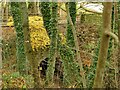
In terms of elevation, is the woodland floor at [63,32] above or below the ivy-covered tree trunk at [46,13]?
below

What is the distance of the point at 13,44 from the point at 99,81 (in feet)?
28.2

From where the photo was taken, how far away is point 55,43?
5.96m

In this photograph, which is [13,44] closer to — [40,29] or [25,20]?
[40,29]

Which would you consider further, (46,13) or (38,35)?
(38,35)

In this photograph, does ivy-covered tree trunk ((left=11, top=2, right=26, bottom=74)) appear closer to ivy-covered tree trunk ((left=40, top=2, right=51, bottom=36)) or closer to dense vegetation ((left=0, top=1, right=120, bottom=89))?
dense vegetation ((left=0, top=1, right=120, bottom=89))

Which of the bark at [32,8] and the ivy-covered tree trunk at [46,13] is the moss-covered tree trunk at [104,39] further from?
the bark at [32,8]

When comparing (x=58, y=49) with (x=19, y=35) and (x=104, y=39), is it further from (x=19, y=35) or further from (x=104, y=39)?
(x=104, y=39)

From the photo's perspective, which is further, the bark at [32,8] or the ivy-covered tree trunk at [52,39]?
the bark at [32,8]

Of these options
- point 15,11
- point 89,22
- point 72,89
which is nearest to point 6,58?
point 15,11

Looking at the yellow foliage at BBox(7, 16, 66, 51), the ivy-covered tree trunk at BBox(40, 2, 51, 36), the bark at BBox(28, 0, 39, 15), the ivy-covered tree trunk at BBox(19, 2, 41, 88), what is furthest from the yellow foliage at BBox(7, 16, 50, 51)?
the ivy-covered tree trunk at BBox(19, 2, 41, 88)

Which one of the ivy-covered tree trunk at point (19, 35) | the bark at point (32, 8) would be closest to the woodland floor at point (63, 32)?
the ivy-covered tree trunk at point (19, 35)

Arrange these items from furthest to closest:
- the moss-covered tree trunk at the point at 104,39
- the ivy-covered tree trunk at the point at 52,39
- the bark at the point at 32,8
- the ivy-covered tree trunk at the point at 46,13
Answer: the bark at the point at 32,8 → the ivy-covered tree trunk at the point at 46,13 → the ivy-covered tree trunk at the point at 52,39 → the moss-covered tree trunk at the point at 104,39

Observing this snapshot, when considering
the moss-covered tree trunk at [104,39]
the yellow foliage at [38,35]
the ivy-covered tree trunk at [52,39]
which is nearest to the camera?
the moss-covered tree trunk at [104,39]

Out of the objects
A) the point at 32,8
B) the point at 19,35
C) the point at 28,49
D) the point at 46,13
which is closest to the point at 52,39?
the point at 46,13
